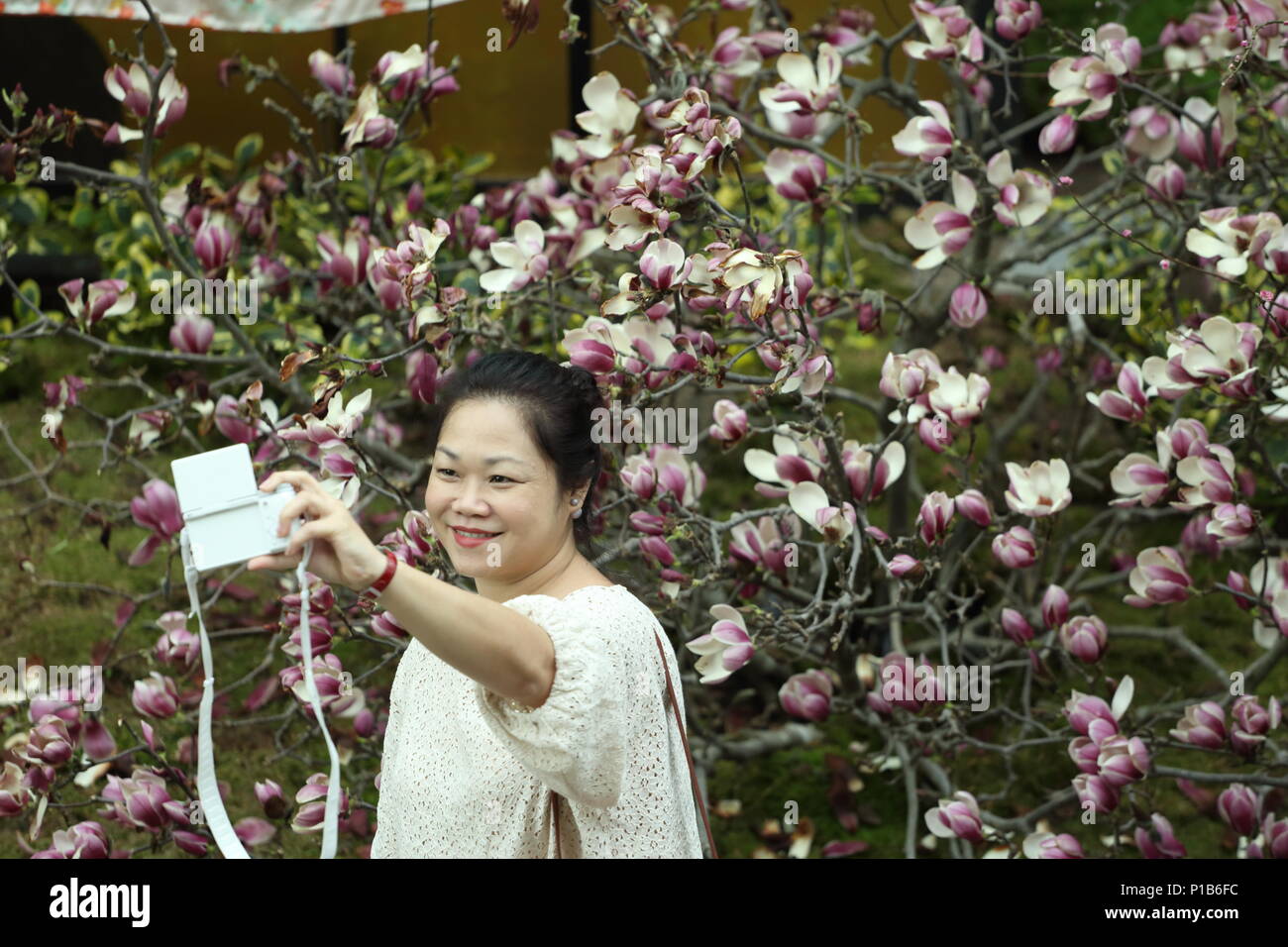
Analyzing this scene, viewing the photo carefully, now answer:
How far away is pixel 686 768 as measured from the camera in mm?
1846

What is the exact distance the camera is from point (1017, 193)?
2.79 metres

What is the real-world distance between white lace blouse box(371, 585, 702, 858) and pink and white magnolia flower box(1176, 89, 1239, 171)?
1.78 metres

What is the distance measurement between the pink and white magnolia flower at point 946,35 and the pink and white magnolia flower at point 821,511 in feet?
3.10

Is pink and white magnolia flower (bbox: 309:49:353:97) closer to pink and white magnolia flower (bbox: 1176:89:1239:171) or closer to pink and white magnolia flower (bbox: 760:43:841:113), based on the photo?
pink and white magnolia flower (bbox: 760:43:841:113)

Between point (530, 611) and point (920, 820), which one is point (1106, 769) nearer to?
point (920, 820)

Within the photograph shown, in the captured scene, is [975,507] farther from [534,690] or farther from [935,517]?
[534,690]

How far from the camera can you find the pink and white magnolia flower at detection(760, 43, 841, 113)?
279cm

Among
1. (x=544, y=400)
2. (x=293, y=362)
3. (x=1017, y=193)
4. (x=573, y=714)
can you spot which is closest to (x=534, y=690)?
(x=573, y=714)

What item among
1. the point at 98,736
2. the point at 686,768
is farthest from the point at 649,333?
the point at 98,736

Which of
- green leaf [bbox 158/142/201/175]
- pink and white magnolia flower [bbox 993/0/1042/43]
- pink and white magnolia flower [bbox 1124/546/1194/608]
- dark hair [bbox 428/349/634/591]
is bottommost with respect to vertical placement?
pink and white magnolia flower [bbox 1124/546/1194/608]

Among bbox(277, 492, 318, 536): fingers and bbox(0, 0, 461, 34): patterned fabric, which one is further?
bbox(0, 0, 461, 34): patterned fabric

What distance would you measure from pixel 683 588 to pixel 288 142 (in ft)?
12.4

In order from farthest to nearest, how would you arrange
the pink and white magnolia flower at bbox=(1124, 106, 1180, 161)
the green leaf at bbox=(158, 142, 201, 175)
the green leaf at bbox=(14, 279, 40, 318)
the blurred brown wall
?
the blurred brown wall < the green leaf at bbox=(158, 142, 201, 175) < the green leaf at bbox=(14, 279, 40, 318) < the pink and white magnolia flower at bbox=(1124, 106, 1180, 161)

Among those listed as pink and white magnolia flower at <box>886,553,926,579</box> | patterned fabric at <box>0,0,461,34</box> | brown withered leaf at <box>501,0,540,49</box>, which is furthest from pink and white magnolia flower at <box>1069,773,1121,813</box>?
patterned fabric at <box>0,0,461,34</box>
